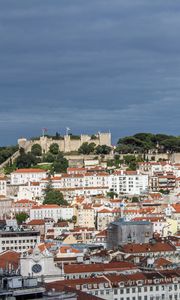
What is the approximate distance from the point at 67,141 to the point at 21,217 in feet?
130

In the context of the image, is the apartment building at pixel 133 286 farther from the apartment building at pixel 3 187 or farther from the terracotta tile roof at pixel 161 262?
the apartment building at pixel 3 187

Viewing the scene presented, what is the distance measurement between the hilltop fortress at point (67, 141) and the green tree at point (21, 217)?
1421 inches

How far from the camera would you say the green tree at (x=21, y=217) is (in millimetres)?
87625

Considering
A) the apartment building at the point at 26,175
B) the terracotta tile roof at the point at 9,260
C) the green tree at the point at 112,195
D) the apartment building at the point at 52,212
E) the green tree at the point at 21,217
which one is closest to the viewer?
the terracotta tile roof at the point at 9,260

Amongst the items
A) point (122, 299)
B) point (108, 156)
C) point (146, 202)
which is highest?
point (108, 156)

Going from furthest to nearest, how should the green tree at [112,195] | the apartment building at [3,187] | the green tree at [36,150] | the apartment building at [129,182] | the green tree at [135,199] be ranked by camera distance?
the green tree at [36,150], the apartment building at [3,187], the apartment building at [129,182], the green tree at [112,195], the green tree at [135,199]

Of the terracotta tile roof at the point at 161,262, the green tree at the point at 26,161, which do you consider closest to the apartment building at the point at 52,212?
the green tree at the point at 26,161

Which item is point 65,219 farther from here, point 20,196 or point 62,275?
point 62,275

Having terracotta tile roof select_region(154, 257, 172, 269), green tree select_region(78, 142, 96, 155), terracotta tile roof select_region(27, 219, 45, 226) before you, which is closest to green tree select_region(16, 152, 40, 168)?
green tree select_region(78, 142, 96, 155)

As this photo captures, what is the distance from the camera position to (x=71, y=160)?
393 ft

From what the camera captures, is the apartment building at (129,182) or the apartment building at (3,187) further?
the apartment building at (3,187)

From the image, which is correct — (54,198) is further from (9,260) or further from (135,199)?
(9,260)

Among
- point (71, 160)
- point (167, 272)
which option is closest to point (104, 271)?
point (167, 272)

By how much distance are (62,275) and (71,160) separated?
72610mm
